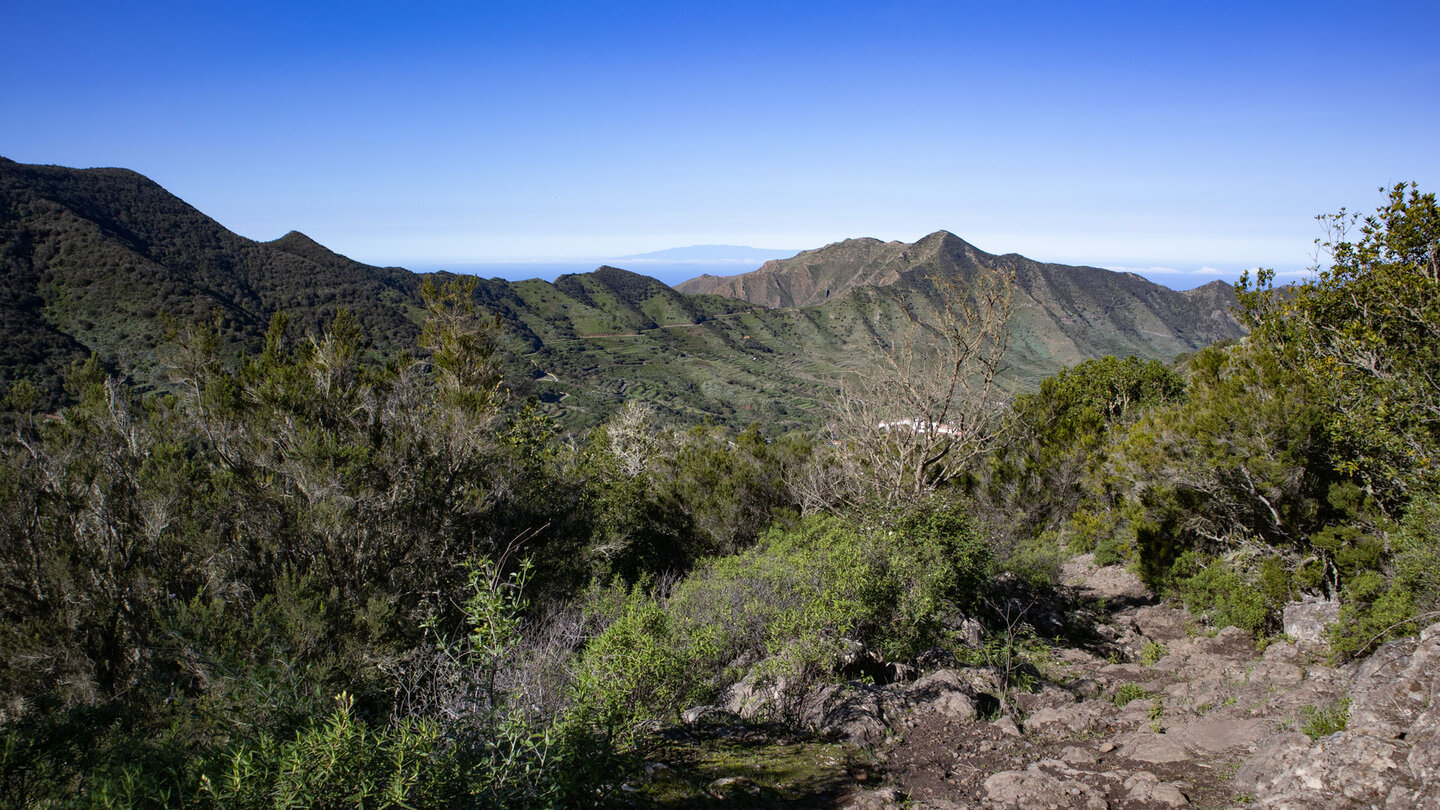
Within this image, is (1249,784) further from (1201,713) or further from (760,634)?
(760,634)

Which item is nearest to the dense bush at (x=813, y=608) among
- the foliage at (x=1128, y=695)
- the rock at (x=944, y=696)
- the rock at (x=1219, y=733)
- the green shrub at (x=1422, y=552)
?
the rock at (x=944, y=696)

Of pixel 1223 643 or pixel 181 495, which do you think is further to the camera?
pixel 1223 643

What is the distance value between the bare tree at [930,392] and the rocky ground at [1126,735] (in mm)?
3674

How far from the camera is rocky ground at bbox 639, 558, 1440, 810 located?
4617 mm

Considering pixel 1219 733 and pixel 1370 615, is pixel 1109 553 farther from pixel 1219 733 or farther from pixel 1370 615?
pixel 1219 733

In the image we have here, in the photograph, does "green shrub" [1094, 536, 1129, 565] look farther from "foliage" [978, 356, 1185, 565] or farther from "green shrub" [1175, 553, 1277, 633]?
→ "green shrub" [1175, 553, 1277, 633]

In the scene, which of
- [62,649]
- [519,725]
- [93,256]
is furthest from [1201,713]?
[93,256]

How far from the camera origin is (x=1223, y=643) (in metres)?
9.99

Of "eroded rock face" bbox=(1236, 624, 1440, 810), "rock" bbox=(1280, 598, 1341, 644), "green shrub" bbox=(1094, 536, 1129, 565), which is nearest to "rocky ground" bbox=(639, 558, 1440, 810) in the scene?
"eroded rock face" bbox=(1236, 624, 1440, 810)

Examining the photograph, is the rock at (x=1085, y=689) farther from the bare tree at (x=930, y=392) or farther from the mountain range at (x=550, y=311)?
the mountain range at (x=550, y=311)

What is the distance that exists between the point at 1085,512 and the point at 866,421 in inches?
371

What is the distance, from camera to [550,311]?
485 ft

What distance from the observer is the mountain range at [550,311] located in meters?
48.3

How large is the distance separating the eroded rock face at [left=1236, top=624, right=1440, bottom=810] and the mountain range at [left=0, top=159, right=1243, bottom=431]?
6.05 m
